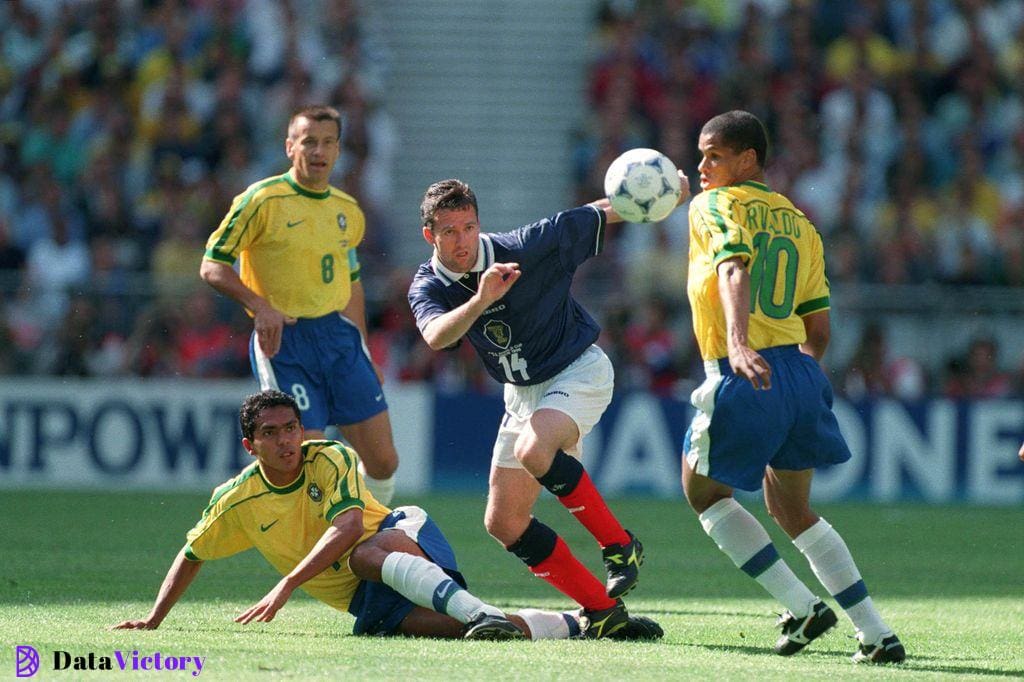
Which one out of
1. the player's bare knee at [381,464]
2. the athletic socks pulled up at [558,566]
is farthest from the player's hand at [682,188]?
the player's bare knee at [381,464]

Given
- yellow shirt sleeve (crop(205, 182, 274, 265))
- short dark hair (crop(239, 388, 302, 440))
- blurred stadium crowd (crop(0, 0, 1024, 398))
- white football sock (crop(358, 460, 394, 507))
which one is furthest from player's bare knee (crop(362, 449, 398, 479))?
blurred stadium crowd (crop(0, 0, 1024, 398))

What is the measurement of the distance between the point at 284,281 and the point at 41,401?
5.98 metres

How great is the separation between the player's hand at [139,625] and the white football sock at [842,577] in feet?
7.79

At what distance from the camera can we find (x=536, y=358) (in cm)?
661

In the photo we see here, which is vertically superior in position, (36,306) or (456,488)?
(36,306)

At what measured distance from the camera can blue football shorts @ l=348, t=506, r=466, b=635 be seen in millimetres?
6082

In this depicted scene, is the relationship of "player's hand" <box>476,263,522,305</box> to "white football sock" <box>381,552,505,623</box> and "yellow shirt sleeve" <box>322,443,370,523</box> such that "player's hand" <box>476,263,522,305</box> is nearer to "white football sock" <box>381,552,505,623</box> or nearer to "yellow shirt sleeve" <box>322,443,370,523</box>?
"yellow shirt sleeve" <box>322,443,370,523</box>

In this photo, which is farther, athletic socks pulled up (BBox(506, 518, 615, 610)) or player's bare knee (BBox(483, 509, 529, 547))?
player's bare knee (BBox(483, 509, 529, 547))

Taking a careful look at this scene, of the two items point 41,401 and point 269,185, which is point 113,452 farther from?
point 269,185

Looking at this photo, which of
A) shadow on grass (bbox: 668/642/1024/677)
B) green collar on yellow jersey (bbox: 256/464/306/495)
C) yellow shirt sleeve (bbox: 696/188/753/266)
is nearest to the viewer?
shadow on grass (bbox: 668/642/1024/677)

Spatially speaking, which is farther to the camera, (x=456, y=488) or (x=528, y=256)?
(x=456, y=488)

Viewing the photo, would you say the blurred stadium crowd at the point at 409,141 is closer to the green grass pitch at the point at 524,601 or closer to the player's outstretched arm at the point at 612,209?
the green grass pitch at the point at 524,601

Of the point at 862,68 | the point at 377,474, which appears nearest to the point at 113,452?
the point at 377,474

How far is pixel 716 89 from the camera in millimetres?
16453
